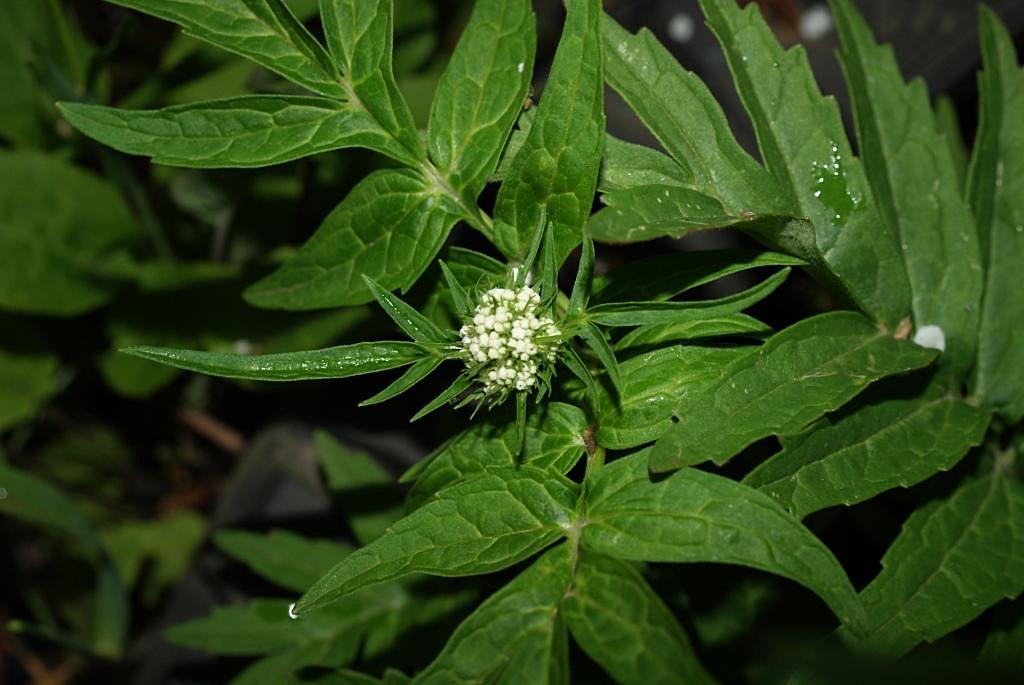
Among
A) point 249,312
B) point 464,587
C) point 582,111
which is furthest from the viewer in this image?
point 249,312

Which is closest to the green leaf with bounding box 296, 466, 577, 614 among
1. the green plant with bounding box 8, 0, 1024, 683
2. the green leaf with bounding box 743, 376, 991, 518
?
the green plant with bounding box 8, 0, 1024, 683

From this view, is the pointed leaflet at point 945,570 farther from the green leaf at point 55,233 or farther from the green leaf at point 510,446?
the green leaf at point 55,233

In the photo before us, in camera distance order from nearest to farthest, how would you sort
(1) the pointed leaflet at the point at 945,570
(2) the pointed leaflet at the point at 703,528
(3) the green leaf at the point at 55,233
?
1. (2) the pointed leaflet at the point at 703,528
2. (1) the pointed leaflet at the point at 945,570
3. (3) the green leaf at the point at 55,233

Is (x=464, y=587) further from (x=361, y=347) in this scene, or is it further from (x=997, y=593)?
(x=997, y=593)

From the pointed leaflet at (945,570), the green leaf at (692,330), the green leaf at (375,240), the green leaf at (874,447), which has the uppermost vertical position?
the green leaf at (375,240)

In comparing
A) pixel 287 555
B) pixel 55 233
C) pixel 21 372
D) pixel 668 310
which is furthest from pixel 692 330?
pixel 21 372

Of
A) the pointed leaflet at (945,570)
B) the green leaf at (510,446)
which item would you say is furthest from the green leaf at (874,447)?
the green leaf at (510,446)

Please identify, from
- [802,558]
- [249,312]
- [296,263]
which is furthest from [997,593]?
[249,312]
